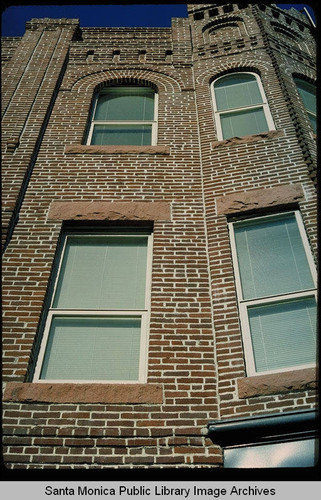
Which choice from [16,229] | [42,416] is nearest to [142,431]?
[42,416]

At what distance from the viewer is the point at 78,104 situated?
9.46m

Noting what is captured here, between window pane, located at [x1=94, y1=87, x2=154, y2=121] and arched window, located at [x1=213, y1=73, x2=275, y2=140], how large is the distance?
1450mm

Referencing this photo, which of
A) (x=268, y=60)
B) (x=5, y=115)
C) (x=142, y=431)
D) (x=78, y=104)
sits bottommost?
(x=142, y=431)

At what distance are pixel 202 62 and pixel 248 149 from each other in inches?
156

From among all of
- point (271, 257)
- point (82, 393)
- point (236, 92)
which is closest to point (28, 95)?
point (236, 92)

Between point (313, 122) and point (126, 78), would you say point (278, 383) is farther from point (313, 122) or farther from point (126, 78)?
point (126, 78)

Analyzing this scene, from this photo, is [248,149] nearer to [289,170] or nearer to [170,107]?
[289,170]

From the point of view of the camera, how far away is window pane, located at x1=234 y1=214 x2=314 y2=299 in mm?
5887

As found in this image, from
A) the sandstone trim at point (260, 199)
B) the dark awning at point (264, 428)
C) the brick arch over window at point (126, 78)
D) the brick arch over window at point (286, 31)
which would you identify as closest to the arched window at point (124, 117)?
the brick arch over window at point (126, 78)

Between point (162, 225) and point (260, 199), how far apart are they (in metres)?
1.54

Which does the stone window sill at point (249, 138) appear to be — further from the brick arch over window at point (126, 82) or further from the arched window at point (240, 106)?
the brick arch over window at point (126, 82)

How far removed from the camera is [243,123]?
881 cm

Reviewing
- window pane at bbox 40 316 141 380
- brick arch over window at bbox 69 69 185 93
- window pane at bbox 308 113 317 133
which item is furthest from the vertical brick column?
window pane at bbox 308 113 317 133

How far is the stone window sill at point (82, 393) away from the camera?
4908 mm
